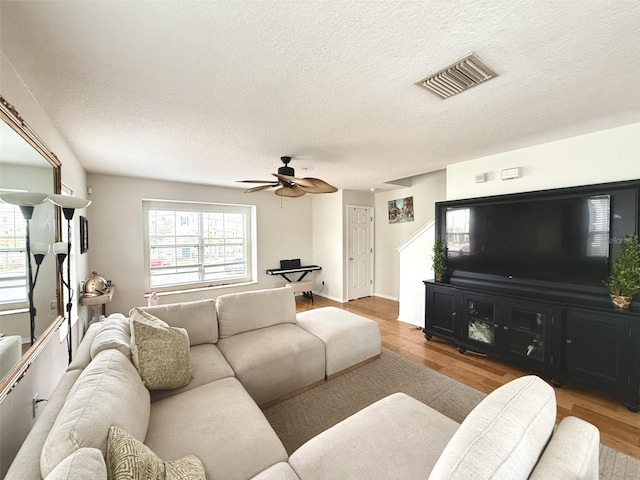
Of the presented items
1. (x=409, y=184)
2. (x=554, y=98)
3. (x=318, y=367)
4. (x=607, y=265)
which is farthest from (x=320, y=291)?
(x=554, y=98)

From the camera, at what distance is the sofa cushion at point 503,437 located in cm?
69

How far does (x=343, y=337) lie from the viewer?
259cm

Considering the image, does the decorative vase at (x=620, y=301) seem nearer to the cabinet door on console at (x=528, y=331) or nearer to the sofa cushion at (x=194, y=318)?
the cabinet door on console at (x=528, y=331)

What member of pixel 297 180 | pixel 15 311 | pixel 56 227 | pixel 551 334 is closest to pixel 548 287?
pixel 551 334

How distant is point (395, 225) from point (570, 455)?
497cm

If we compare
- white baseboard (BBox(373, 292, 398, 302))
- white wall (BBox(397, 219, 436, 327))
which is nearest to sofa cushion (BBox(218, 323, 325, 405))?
white wall (BBox(397, 219, 436, 327))

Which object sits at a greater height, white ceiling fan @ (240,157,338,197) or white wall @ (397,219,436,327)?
white ceiling fan @ (240,157,338,197)

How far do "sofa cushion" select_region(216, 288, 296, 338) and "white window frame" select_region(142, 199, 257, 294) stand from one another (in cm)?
265

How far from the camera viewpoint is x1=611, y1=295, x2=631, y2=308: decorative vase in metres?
2.13

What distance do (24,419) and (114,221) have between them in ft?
10.9

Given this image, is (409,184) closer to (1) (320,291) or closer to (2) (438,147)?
(2) (438,147)

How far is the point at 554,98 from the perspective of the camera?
183cm

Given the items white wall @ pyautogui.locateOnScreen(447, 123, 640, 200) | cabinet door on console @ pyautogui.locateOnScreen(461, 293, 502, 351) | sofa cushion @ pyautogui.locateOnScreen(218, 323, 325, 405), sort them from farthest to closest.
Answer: cabinet door on console @ pyautogui.locateOnScreen(461, 293, 502, 351), white wall @ pyautogui.locateOnScreen(447, 123, 640, 200), sofa cushion @ pyautogui.locateOnScreen(218, 323, 325, 405)

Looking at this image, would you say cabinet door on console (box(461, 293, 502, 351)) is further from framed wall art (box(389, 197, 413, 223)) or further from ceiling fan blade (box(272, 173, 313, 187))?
framed wall art (box(389, 197, 413, 223))
